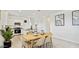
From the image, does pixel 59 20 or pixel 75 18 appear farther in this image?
pixel 59 20

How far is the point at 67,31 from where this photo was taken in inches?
106

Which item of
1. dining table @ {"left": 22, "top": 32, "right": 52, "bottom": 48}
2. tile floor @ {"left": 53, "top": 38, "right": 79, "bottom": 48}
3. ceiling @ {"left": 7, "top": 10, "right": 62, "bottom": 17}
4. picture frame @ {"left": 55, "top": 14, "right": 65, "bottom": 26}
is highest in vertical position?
ceiling @ {"left": 7, "top": 10, "right": 62, "bottom": 17}

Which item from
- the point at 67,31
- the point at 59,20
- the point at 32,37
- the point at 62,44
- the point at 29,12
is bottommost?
the point at 62,44

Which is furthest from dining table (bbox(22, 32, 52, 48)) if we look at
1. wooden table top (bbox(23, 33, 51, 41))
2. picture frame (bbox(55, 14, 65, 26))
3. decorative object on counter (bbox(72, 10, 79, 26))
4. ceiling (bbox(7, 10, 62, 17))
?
decorative object on counter (bbox(72, 10, 79, 26))

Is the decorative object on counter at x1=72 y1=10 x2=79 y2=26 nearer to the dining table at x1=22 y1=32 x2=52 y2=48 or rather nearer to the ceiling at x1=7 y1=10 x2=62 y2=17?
the ceiling at x1=7 y1=10 x2=62 y2=17

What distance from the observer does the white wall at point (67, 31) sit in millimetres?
2639

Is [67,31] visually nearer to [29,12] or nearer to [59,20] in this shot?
[59,20]

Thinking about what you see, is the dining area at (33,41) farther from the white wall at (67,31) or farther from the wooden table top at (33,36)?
the white wall at (67,31)

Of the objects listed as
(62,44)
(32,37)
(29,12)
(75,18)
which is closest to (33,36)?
(32,37)

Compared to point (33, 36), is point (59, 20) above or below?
above

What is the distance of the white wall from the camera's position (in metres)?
2.64

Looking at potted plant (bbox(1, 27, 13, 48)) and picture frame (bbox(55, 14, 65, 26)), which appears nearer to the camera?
potted plant (bbox(1, 27, 13, 48))

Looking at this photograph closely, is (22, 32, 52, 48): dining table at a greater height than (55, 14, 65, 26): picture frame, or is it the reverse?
(55, 14, 65, 26): picture frame
